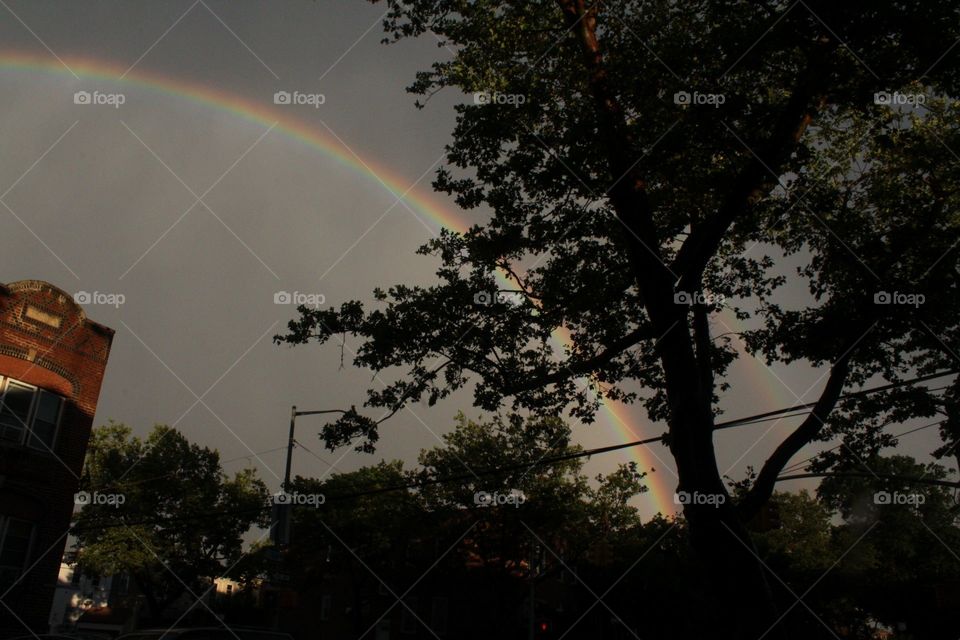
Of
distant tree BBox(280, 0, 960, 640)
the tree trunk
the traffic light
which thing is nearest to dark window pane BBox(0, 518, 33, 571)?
the traffic light

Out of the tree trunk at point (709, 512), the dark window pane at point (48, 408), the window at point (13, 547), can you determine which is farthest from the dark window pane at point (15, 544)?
the tree trunk at point (709, 512)

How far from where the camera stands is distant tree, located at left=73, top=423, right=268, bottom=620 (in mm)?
40531

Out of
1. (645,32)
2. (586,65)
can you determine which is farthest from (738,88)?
(586,65)

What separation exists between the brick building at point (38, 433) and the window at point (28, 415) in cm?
3

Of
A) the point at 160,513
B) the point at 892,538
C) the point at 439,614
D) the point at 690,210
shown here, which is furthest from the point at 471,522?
the point at 892,538

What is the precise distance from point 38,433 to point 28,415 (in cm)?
64

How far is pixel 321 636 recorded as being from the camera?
166ft

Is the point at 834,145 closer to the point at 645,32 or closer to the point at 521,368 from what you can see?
the point at 645,32

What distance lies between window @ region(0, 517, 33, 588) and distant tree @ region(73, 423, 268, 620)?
20509 mm

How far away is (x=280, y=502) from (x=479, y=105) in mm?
13391

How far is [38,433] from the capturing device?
21469mm

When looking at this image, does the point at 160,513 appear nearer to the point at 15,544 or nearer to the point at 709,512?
the point at 15,544

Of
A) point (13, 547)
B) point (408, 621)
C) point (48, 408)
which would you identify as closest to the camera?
point (13, 547)

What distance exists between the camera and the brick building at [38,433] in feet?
66.1
